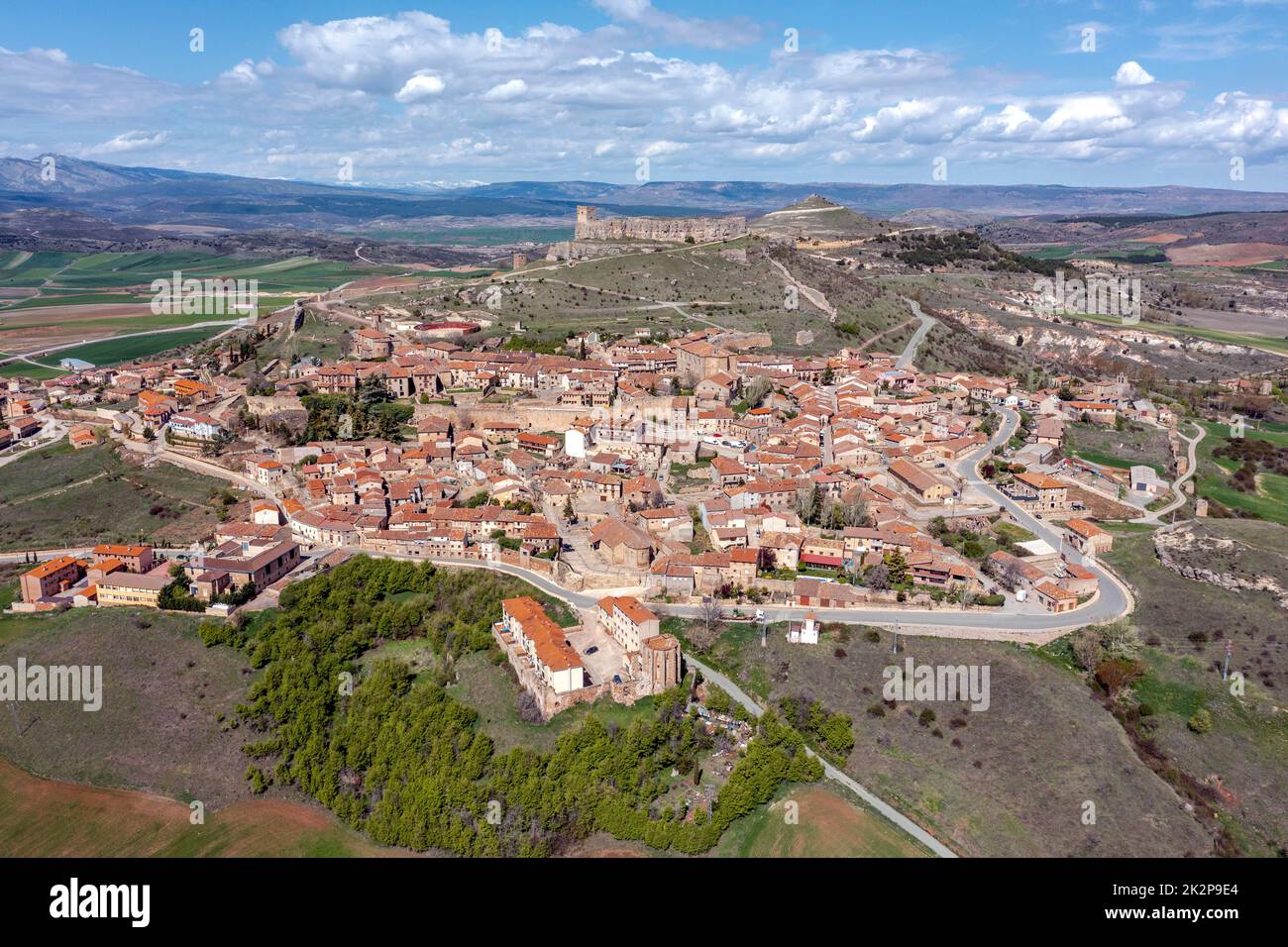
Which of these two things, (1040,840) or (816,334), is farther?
(816,334)

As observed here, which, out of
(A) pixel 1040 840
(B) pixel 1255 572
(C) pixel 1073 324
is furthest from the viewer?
(C) pixel 1073 324

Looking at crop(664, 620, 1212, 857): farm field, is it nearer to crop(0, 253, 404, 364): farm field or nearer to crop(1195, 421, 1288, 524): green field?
crop(1195, 421, 1288, 524): green field

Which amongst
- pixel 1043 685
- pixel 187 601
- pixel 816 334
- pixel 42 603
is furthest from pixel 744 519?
pixel 816 334

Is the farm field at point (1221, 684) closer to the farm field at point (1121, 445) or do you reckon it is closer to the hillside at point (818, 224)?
the farm field at point (1121, 445)

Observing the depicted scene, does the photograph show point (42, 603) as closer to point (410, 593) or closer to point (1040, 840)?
point (410, 593)

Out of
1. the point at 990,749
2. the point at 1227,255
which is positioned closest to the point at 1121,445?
the point at 990,749

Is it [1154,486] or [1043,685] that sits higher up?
[1154,486]

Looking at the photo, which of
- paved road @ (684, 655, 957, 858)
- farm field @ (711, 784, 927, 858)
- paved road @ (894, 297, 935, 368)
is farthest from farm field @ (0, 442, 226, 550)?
paved road @ (894, 297, 935, 368)
